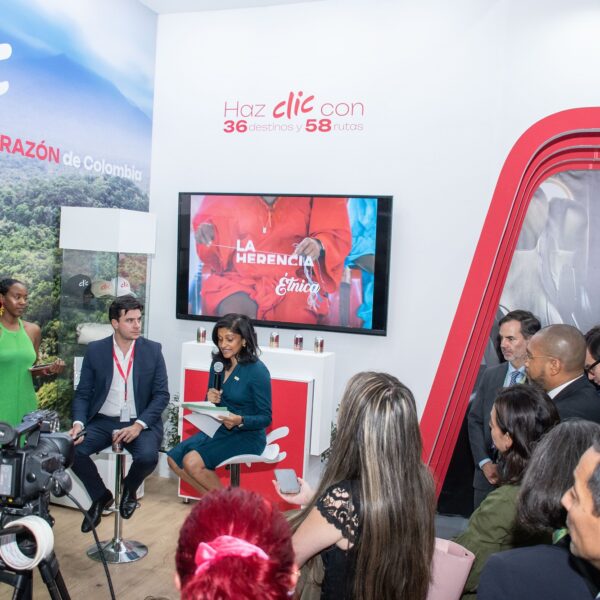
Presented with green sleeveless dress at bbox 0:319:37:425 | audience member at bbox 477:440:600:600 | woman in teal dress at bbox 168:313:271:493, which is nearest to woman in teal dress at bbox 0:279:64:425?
green sleeveless dress at bbox 0:319:37:425

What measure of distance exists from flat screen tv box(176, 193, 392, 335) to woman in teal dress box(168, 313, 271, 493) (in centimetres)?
89

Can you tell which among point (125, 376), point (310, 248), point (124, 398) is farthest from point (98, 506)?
point (310, 248)

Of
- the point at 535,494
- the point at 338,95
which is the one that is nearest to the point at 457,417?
the point at 338,95

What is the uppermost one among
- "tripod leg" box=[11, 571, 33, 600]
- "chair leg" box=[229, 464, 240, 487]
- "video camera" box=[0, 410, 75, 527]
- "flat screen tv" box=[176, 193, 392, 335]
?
"flat screen tv" box=[176, 193, 392, 335]

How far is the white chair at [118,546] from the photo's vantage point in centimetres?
382

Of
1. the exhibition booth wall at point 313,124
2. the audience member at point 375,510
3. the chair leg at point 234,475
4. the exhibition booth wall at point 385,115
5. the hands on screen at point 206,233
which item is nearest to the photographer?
the audience member at point 375,510

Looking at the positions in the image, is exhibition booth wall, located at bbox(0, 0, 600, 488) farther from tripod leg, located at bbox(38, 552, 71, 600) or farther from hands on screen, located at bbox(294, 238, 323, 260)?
tripod leg, located at bbox(38, 552, 71, 600)

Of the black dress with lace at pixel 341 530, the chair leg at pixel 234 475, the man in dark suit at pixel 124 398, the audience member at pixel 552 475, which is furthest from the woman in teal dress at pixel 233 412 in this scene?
the audience member at pixel 552 475

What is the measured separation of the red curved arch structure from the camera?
14.3ft

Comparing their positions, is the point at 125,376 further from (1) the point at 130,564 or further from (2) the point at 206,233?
(2) the point at 206,233

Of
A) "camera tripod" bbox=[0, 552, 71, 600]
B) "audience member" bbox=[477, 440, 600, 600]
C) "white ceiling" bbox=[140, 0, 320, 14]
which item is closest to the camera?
"audience member" bbox=[477, 440, 600, 600]

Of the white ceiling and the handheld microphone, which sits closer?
the handheld microphone

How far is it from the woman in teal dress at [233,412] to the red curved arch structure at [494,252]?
120 cm

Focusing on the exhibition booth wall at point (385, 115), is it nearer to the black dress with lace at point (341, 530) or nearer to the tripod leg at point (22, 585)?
the black dress with lace at point (341, 530)
